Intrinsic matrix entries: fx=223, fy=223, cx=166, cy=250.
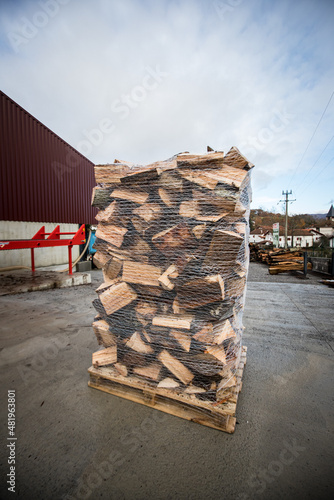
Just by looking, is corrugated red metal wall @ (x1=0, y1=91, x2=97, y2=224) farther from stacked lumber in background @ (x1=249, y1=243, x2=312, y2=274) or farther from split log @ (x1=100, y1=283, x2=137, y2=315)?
stacked lumber in background @ (x1=249, y1=243, x2=312, y2=274)

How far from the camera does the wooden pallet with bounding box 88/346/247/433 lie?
1.64 meters

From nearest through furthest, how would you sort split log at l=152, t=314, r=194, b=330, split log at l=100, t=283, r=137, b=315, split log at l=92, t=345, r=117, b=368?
split log at l=152, t=314, r=194, b=330, split log at l=100, t=283, r=137, b=315, split log at l=92, t=345, r=117, b=368

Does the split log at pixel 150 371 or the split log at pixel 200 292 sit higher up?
the split log at pixel 200 292

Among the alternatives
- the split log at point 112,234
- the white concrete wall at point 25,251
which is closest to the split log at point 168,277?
the split log at point 112,234

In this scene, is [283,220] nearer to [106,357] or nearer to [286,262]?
[286,262]

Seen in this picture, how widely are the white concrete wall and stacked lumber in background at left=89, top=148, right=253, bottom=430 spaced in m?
7.27

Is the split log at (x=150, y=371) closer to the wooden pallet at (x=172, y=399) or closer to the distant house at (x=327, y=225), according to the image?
the wooden pallet at (x=172, y=399)

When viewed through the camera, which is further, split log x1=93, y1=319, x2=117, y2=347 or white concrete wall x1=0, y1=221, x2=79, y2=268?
white concrete wall x1=0, y1=221, x2=79, y2=268

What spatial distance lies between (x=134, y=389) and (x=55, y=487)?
29.6 inches

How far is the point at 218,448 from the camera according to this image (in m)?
1.51

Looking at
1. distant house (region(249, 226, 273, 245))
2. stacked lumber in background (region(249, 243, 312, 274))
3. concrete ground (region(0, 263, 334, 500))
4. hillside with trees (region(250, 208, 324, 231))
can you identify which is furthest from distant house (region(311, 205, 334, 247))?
concrete ground (region(0, 263, 334, 500))

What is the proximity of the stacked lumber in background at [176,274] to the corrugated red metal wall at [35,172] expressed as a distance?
7477 millimetres

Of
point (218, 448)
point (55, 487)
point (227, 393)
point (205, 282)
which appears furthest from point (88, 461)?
point (205, 282)

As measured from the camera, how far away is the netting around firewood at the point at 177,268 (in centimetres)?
171
